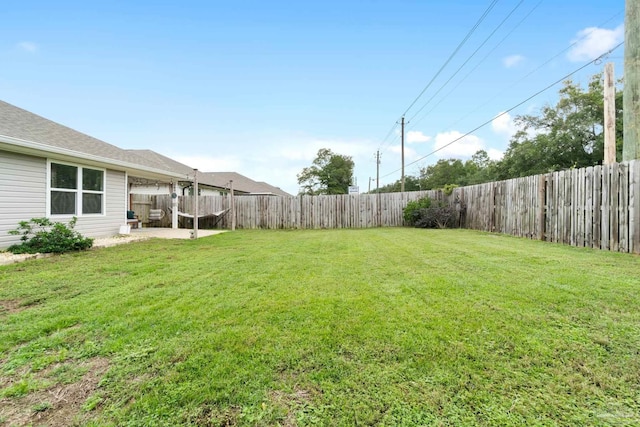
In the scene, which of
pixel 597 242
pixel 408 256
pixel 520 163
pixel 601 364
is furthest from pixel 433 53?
pixel 520 163

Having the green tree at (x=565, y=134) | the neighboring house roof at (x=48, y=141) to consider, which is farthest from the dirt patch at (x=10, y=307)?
the green tree at (x=565, y=134)

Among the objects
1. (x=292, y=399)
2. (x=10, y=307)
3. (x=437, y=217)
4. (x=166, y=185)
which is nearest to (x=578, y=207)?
(x=437, y=217)

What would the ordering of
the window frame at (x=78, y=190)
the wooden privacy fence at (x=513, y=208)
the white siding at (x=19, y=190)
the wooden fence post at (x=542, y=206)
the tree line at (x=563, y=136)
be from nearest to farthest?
1. the wooden privacy fence at (x=513, y=208)
2. the white siding at (x=19, y=190)
3. the window frame at (x=78, y=190)
4. the wooden fence post at (x=542, y=206)
5. the tree line at (x=563, y=136)

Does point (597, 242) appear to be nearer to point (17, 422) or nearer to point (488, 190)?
point (488, 190)

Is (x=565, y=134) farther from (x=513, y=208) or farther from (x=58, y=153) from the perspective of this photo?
(x=58, y=153)

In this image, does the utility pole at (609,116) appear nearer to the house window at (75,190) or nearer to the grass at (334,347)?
the grass at (334,347)

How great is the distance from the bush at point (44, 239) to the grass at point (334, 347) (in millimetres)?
2286

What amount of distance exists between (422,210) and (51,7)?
43.3 ft

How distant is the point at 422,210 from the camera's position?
11.2 m

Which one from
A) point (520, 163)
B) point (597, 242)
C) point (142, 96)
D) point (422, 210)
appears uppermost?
point (142, 96)

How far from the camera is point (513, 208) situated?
7.97 metres

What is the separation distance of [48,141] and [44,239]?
6.94ft

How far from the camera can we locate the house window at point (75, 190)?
6.43 m

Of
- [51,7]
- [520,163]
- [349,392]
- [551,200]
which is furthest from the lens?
[520,163]
